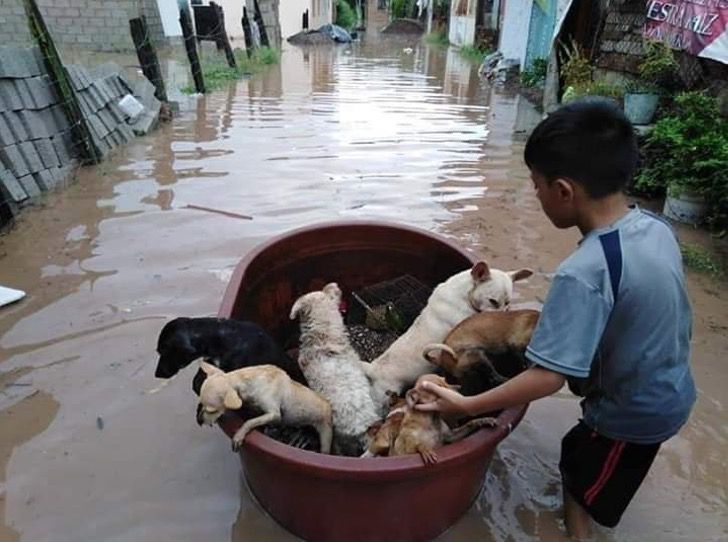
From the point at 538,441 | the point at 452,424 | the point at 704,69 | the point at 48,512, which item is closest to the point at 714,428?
the point at 538,441

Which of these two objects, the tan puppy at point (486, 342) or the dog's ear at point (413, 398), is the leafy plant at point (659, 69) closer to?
the tan puppy at point (486, 342)

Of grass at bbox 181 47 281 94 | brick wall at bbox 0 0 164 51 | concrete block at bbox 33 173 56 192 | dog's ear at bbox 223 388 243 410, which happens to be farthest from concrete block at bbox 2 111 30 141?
brick wall at bbox 0 0 164 51

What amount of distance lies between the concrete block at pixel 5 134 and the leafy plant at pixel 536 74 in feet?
36.9

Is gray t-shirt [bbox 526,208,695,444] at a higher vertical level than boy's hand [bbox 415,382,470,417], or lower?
higher

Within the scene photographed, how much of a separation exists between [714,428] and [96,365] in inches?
130

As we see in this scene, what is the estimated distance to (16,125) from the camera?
521 centimetres

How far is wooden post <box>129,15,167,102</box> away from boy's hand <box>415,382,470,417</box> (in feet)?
27.0

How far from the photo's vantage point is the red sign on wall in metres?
5.62

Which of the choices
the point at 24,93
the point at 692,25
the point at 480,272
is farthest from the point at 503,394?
the point at 692,25

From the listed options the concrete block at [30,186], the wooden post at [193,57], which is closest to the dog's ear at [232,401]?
the concrete block at [30,186]

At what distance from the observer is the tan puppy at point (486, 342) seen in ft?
7.41

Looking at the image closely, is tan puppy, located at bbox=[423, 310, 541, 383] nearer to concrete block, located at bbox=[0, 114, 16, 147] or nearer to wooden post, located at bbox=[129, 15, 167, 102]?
concrete block, located at bbox=[0, 114, 16, 147]

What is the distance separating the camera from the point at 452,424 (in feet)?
7.03

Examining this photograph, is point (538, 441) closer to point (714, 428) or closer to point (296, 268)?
point (714, 428)
